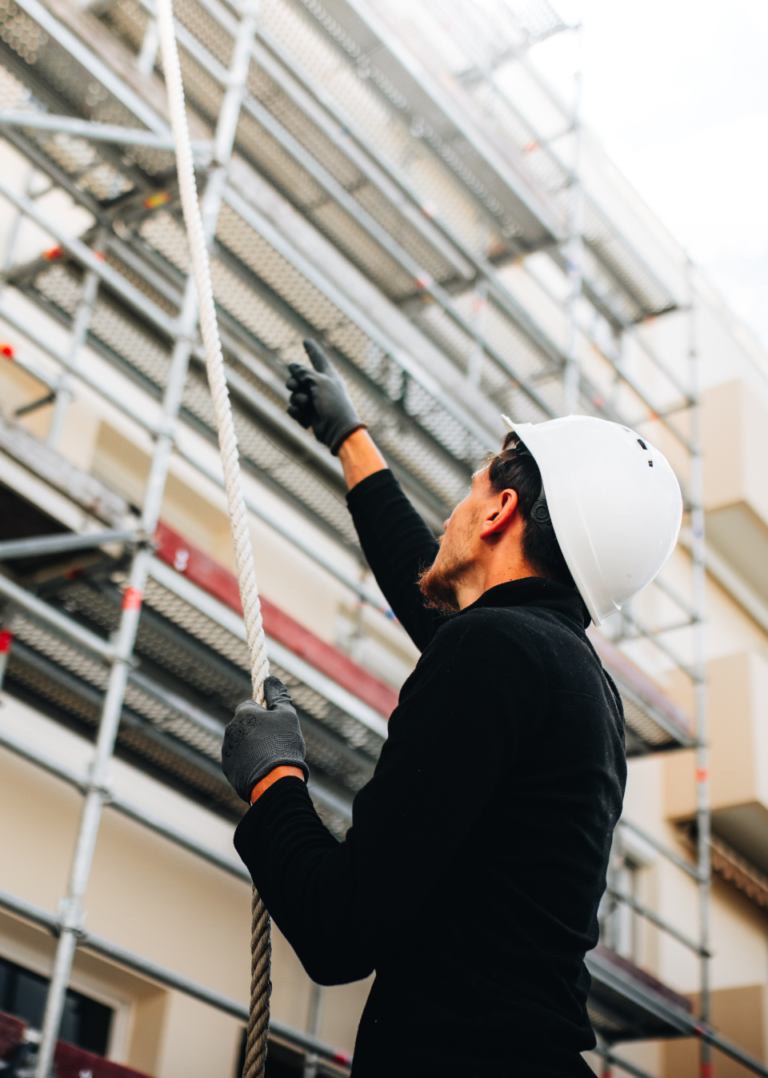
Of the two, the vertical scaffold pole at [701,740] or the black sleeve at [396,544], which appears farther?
the vertical scaffold pole at [701,740]

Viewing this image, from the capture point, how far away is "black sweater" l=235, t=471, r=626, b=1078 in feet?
4.80

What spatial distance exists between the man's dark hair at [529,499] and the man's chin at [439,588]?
172 millimetres

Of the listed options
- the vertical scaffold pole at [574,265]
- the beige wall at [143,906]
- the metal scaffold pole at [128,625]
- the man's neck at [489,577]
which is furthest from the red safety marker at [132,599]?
the vertical scaffold pole at [574,265]

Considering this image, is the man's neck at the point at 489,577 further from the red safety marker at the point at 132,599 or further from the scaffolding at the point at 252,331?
the red safety marker at the point at 132,599

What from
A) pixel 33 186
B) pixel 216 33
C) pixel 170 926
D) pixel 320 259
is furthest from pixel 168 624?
pixel 216 33

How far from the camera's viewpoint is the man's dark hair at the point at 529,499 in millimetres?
1949

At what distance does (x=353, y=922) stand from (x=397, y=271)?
6299mm

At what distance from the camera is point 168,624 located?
4762mm

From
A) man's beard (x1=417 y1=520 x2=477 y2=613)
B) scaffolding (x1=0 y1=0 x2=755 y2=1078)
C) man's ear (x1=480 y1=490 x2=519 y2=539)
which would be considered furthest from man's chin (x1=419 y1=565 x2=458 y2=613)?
scaffolding (x1=0 y1=0 x2=755 y2=1078)

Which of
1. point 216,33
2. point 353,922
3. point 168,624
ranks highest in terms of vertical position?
point 216,33

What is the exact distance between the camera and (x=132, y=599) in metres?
4.09

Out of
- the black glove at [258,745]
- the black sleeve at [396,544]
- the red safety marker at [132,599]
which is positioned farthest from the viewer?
the red safety marker at [132,599]

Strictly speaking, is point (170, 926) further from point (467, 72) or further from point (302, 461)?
point (467, 72)

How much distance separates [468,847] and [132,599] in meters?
2.72
